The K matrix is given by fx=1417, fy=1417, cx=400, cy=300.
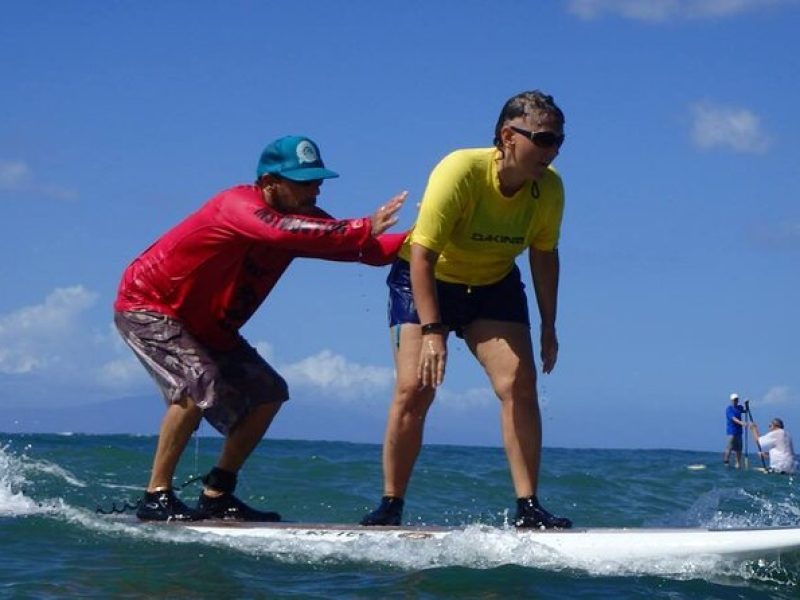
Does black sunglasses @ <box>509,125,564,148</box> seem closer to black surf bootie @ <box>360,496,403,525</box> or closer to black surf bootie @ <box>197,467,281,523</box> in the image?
black surf bootie @ <box>360,496,403,525</box>

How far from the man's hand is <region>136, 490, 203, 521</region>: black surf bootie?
1924 mm

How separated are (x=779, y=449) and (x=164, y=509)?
63.5 feet

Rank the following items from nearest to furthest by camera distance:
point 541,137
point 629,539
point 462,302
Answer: point 629,539 < point 541,137 < point 462,302

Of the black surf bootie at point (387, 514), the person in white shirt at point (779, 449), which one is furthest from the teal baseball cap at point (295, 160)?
the person in white shirt at point (779, 449)

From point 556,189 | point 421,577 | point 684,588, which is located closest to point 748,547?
point 684,588

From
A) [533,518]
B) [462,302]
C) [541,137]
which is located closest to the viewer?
[541,137]

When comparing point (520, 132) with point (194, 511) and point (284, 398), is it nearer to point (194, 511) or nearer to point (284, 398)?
point (284, 398)

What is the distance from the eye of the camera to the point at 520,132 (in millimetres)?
6500

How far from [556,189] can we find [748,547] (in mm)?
1918

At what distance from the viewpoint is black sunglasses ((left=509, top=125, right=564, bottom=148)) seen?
6.46m

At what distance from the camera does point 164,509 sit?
7.29m

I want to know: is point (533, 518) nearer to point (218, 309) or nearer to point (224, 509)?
point (224, 509)

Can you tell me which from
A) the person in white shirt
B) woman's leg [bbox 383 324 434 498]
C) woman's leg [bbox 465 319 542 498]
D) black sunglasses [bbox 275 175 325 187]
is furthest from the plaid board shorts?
the person in white shirt

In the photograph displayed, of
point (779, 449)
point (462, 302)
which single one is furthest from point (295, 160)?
point (779, 449)
